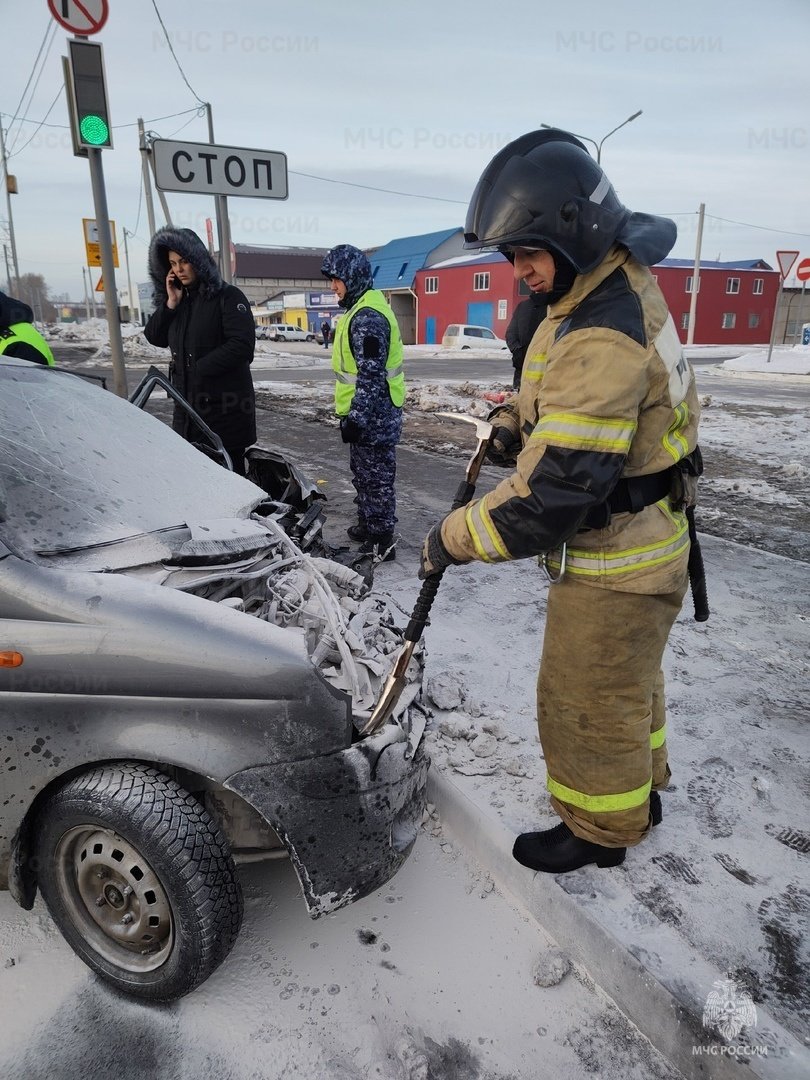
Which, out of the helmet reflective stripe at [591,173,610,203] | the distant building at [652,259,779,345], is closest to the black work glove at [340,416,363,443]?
the helmet reflective stripe at [591,173,610,203]

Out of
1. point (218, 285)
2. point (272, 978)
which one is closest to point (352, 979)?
point (272, 978)

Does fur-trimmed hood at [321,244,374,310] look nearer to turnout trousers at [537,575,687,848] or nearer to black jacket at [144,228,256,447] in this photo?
black jacket at [144,228,256,447]

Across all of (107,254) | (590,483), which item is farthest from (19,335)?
(590,483)

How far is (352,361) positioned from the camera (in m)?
4.69

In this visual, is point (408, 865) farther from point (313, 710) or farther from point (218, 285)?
point (218, 285)

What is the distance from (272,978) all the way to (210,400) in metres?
3.49

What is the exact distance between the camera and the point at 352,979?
1.95 metres

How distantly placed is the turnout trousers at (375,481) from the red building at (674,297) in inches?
1250

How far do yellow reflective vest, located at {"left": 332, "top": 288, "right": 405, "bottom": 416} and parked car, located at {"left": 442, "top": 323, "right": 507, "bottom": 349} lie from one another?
26.6 meters

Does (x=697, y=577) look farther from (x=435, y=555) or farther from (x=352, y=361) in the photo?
(x=352, y=361)

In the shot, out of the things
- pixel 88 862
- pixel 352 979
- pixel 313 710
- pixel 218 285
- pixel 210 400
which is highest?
pixel 218 285

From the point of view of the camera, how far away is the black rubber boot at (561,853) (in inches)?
86.4

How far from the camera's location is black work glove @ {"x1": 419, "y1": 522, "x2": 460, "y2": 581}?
6.50ft

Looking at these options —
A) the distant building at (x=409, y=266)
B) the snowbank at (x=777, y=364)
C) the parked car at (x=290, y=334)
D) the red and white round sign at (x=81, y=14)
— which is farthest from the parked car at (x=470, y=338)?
the red and white round sign at (x=81, y=14)
